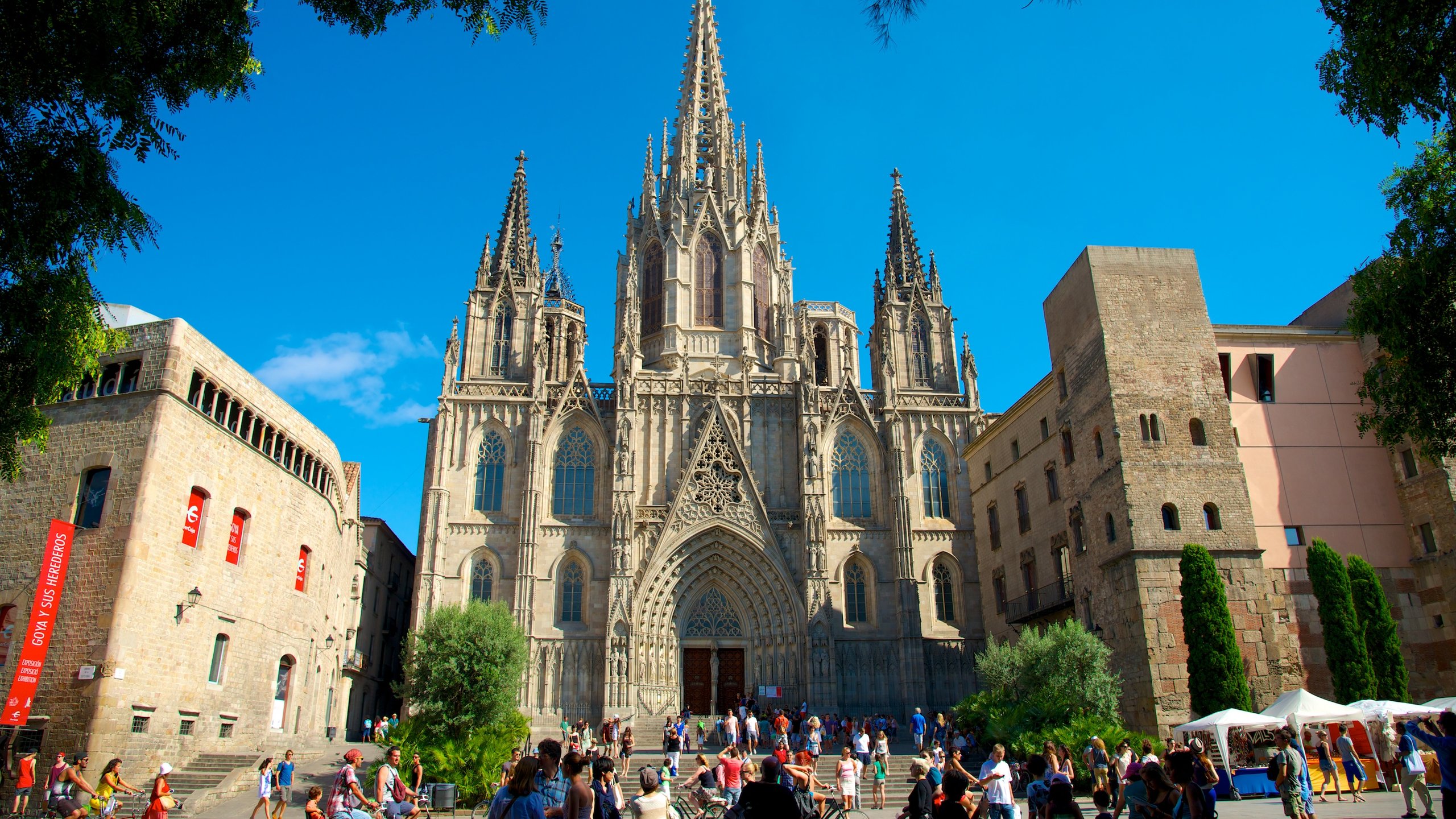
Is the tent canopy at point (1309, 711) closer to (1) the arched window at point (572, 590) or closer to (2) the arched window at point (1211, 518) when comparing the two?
(2) the arched window at point (1211, 518)

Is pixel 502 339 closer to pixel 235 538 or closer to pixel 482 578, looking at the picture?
pixel 482 578

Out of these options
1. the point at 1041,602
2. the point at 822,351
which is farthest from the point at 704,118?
the point at 1041,602

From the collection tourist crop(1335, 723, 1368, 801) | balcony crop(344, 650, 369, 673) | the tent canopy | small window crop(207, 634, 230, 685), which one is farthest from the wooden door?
tourist crop(1335, 723, 1368, 801)

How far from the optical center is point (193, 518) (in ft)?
76.2

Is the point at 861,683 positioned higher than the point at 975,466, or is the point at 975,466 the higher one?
the point at 975,466

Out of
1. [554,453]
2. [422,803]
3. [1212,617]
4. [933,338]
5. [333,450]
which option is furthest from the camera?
[933,338]

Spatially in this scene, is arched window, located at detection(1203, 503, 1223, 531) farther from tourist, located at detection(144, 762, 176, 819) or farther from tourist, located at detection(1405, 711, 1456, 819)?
tourist, located at detection(144, 762, 176, 819)

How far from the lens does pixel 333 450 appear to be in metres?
31.9

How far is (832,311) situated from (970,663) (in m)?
24.0

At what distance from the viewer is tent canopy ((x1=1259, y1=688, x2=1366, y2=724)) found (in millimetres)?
17594

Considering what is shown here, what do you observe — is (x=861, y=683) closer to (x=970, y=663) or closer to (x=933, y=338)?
(x=970, y=663)

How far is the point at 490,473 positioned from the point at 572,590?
230 inches

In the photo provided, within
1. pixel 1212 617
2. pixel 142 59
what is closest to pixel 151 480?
pixel 142 59

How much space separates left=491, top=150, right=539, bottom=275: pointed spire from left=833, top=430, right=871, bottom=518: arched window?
16847 mm
